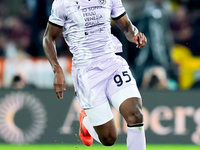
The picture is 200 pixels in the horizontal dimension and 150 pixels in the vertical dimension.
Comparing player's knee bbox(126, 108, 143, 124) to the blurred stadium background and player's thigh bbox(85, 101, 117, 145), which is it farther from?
the blurred stadium background

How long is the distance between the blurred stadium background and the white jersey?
9.95ft

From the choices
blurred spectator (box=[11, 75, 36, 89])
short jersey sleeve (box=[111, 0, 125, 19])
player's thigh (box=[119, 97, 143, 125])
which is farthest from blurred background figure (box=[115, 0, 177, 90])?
player's thigh (box=[119, 97, 143, 125])

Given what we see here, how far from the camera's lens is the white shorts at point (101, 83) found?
15.6 ft

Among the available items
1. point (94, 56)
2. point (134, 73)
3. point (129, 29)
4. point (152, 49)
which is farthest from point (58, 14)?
point (152, 49)

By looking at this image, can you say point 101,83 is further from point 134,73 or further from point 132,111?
point 134,73

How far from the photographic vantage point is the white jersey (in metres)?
4.77

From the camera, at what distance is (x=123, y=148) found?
7.29 meters

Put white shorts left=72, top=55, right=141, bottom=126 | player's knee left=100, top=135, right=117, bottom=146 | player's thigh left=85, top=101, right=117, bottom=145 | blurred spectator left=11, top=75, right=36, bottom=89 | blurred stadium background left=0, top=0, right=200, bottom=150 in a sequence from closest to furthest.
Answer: white shorts left=72, top=55, right=141, bottom=126 → player's thigh left=85, top=101, right=117, bottom=145 → player's knee left=100, top=135, right=117, bottom=146 → blurred stadium background left=0, top=0, right=200, bottom=150 → blurred spectator left=11, top=75, right=36, bottom=89

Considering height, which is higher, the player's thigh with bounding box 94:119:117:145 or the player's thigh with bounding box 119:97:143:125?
the player's thigh with bounding box 119:97:143:125

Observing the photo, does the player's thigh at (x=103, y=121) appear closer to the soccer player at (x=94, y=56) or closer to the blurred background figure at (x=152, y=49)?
the soccer player at (x=94, y=56)

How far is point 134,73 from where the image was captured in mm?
8414

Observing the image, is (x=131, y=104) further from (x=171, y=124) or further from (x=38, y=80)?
(x=38, y=80)

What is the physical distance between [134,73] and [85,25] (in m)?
3.75

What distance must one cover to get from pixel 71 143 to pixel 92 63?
325cm
